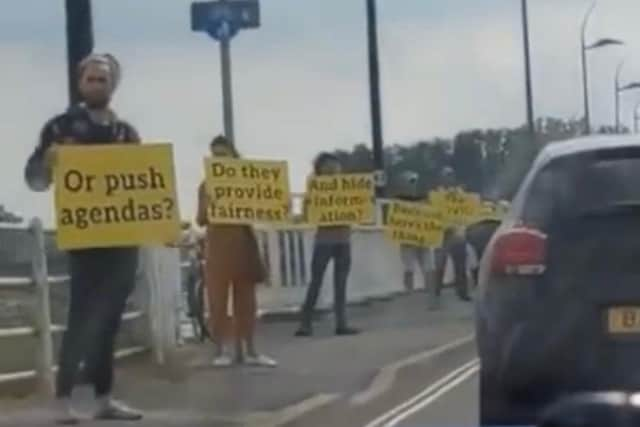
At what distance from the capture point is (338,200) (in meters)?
25.5

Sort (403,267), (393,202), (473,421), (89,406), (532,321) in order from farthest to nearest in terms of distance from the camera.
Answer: (403,267) → (393,202) → (473,421) → (89,406) → (532,321)

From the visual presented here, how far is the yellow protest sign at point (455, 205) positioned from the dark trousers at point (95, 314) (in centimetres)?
1925

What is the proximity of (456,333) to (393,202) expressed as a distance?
19.4 feet

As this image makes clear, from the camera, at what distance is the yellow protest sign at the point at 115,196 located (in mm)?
14023

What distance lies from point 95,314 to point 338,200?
39.5ft

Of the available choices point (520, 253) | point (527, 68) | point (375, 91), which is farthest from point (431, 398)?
point (527, 68)

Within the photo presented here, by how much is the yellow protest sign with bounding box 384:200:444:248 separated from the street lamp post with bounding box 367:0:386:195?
24.0ft

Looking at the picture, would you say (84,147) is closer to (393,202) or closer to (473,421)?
(473,421)

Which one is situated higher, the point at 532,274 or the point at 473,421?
the point at 532,274

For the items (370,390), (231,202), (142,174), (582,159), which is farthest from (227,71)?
(582,159)

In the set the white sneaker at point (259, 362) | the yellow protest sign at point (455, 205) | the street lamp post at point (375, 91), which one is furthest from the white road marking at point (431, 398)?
the street lamp post at point (375, 91)

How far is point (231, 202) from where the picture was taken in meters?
19.8

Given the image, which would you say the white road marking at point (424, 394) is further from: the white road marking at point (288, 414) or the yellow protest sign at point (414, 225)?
the yellow protest sign at point (414, 225)

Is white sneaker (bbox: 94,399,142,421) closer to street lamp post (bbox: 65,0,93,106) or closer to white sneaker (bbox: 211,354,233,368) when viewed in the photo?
street lamp post (bbox: 65,0,93,106)
